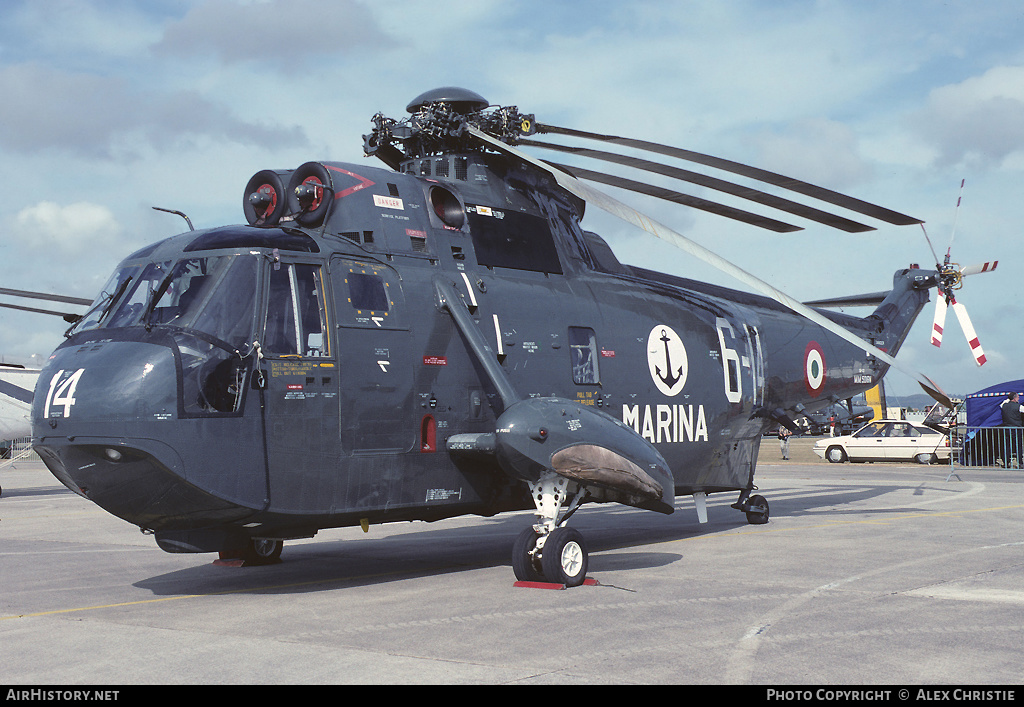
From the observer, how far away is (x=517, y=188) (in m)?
13.4

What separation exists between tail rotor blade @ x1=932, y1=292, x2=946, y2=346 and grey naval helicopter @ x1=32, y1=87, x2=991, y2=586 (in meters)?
6.76

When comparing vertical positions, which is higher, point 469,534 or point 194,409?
point 194,409


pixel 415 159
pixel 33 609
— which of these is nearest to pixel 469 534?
pixel 415 159

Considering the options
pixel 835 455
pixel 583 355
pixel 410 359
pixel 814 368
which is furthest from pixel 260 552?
pixel 835 455

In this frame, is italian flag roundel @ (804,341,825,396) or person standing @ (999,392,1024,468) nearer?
italian flag roundel @ (804,341,825,396)

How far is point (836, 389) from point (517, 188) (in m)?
8.57

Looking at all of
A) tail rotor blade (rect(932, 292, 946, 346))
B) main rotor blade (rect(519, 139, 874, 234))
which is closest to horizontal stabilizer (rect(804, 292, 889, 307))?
tail rotor blade (rect(932, 292, 946, 346))

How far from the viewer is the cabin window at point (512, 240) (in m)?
12.4

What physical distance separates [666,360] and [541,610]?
577 centimetres


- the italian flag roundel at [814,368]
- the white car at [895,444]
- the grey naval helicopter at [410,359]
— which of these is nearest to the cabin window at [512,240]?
the grey naval helicopter at [410,359]

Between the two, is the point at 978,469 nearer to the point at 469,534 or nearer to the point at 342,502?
the point at 469,534

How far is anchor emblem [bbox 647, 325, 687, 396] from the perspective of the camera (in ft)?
45.6

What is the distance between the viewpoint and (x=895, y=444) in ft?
126

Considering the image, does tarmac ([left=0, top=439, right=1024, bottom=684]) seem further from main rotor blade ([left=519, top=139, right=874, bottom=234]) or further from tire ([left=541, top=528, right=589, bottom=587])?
main rotor blade ([left=519, top=139, right=874, bottom=234])
